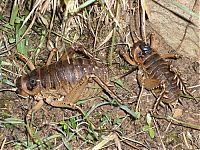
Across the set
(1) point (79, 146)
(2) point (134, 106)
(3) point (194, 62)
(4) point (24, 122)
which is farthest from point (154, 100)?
(4) point (24, 122)

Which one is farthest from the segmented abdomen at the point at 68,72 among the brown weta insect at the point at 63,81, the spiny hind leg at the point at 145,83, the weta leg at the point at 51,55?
the spiny hind leg at the point at 145,83

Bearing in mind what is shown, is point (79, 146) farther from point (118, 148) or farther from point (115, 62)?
point (115, 62)

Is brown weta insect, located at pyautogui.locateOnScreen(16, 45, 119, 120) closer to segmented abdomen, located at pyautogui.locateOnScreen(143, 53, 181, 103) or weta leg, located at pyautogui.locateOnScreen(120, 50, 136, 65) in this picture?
weta leg, located at pyautogui.locateOnScreen(120, 50, 136, 65)

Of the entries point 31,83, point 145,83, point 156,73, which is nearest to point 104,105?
point 145,83

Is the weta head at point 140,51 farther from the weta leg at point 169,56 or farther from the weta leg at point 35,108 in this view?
the weta leg at point 35,108

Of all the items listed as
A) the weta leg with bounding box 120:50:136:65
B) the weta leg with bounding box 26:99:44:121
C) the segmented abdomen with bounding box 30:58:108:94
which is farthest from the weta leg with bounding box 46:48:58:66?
the weta leg with bounding box 120:50:136:65

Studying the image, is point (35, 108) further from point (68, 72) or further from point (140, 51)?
point (140, 51)
